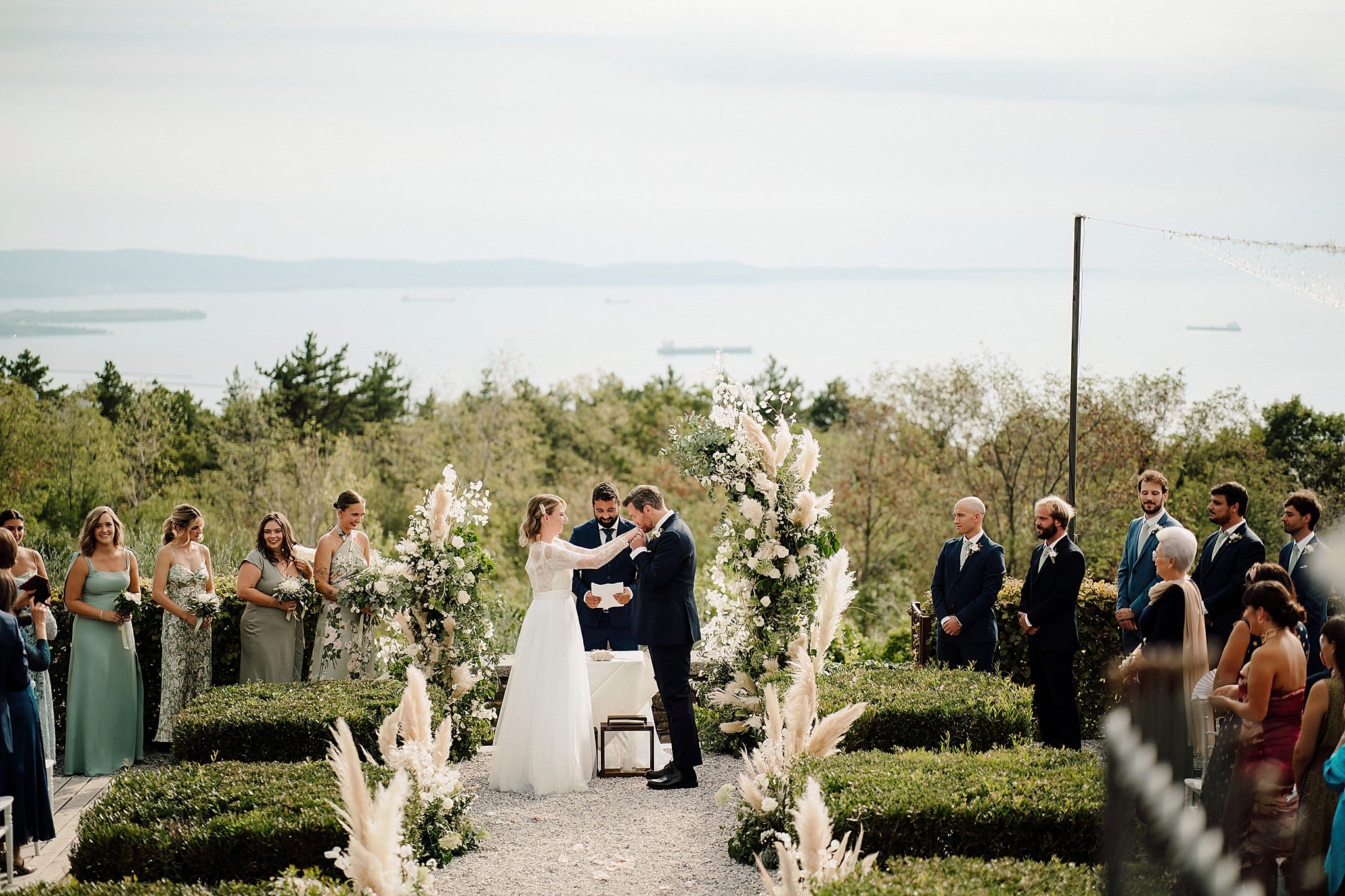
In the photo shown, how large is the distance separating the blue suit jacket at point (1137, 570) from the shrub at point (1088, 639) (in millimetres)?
911

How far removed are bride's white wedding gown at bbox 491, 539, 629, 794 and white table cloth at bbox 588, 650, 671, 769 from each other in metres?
0.47

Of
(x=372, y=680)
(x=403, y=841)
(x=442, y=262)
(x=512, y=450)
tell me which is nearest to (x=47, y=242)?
(x=512, y=450)

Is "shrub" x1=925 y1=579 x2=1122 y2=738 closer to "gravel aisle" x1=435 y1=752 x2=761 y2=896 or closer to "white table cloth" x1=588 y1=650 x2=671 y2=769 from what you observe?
"white table cloth" x1=588 y1=650 x2=671 y2=769

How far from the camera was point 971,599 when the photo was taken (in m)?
8.81

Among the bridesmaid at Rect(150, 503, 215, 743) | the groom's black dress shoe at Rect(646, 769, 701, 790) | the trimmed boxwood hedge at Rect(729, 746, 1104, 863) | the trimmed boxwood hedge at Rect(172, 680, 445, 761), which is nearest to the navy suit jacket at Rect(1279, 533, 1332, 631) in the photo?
the trimmed boxwood hedge at Rect(729, 746, 1104, 863)

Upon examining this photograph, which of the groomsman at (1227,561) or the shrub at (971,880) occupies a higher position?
the groomsman at (1227,561)

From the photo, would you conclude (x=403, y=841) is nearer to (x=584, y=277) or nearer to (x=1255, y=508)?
(x=1255, y=508)

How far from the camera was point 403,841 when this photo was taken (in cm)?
548

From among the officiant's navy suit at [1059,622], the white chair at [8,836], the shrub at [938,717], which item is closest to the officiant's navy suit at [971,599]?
the officiant's navy suit at [1059,622]

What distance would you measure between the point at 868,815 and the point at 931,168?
3665 centimetres

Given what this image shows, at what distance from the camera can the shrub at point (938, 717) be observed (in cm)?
712

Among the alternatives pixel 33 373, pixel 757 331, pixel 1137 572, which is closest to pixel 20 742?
pixel 1137 572

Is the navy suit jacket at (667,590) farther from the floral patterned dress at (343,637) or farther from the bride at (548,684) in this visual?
the floral patterned dress at (343,637)

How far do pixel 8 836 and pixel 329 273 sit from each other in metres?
52.6
